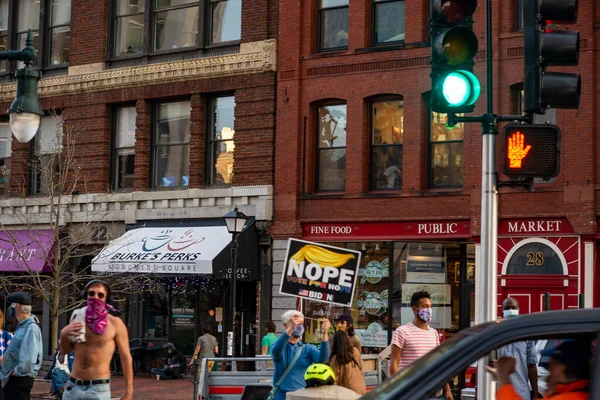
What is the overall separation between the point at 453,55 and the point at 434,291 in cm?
1586

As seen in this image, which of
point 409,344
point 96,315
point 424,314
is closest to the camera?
point 96,315

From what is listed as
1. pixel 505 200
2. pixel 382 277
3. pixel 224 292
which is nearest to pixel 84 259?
pixel 224 292

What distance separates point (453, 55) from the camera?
8.57 m

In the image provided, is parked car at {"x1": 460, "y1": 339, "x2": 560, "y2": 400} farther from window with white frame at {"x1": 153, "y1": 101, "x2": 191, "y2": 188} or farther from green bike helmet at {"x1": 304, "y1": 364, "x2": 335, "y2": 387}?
window with white frame at {"x1": 153, "y1": 101, "x2": 191, "y2": 188}

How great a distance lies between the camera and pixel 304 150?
84.5ft

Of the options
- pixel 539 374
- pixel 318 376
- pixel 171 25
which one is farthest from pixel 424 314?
pixel 171 25

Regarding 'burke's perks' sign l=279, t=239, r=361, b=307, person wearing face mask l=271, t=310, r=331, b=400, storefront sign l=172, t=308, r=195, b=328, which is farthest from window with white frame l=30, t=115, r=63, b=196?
person wearing face mask l=271, t=310, r=331, b=400

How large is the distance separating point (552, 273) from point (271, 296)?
7.10 metres

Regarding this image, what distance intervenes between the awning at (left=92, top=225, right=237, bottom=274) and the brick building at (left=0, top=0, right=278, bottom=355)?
0.64 ft

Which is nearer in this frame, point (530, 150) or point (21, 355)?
point (530, 150)

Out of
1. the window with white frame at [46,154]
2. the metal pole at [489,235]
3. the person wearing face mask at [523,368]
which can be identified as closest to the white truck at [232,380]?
the metal pole at [489,235]

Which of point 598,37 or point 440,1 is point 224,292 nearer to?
point 598,37

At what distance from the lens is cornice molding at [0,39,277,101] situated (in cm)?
2627

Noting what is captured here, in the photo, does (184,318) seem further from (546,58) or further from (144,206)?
(546,58)
